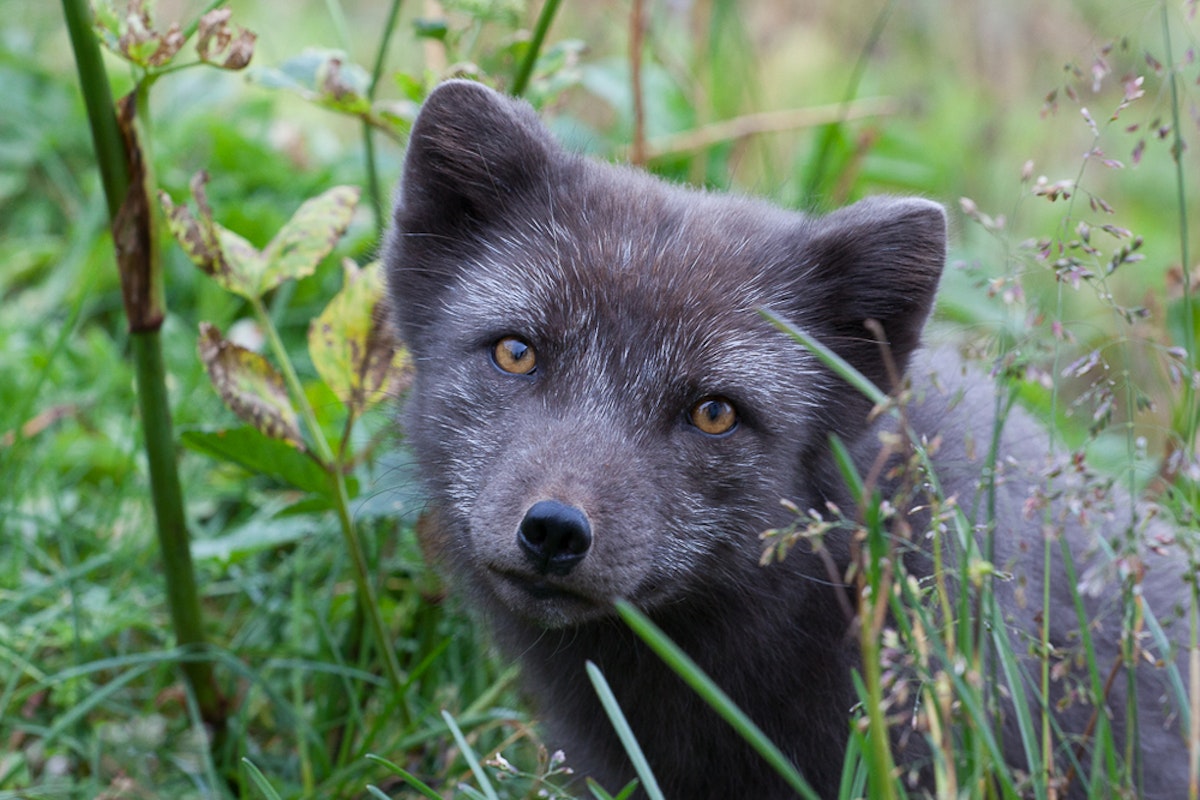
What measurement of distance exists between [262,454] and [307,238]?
77 centimetres

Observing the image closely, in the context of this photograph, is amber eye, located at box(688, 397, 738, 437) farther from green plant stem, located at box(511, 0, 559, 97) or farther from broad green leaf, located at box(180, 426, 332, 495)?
green plant stem, located at box(511, 0, 559, 97)

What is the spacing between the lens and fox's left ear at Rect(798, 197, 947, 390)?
140 inches

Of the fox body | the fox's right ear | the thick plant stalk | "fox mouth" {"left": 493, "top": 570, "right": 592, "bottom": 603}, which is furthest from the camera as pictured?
the fox's right ear

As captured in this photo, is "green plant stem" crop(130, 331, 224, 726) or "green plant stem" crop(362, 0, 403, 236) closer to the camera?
"green plant stem" crop(130, 331, 224, 726)

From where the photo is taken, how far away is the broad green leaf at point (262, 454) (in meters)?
4.13

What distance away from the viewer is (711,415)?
11.5 feet

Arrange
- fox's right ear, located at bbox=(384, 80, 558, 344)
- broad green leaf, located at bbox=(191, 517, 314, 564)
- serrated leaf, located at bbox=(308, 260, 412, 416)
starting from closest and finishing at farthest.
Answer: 1. fox's right ear, located at bbox=(384, 80, 558, 344)
2. serrated leaf, located at bbox=(308, 260, 412, 416)
3. broad green leaf, located at bbox=(191, 517, 314, 564)

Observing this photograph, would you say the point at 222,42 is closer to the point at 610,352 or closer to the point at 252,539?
the point at 610,352

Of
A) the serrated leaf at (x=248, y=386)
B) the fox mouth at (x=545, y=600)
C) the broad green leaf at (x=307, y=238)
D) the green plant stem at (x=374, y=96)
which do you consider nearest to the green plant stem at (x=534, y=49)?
the green plant stem at (x=374, y=96)

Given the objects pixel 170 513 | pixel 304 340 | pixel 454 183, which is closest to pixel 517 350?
pixel 454 183

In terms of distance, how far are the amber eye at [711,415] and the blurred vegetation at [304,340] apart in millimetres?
770

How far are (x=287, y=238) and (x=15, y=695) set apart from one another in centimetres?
194

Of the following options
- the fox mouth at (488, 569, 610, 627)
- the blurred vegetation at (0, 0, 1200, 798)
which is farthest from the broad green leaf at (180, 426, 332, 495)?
the fox mouth at (488, 569, 610, 627)

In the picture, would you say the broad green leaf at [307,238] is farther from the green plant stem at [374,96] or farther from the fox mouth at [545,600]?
the fox mouth at [545,600]
